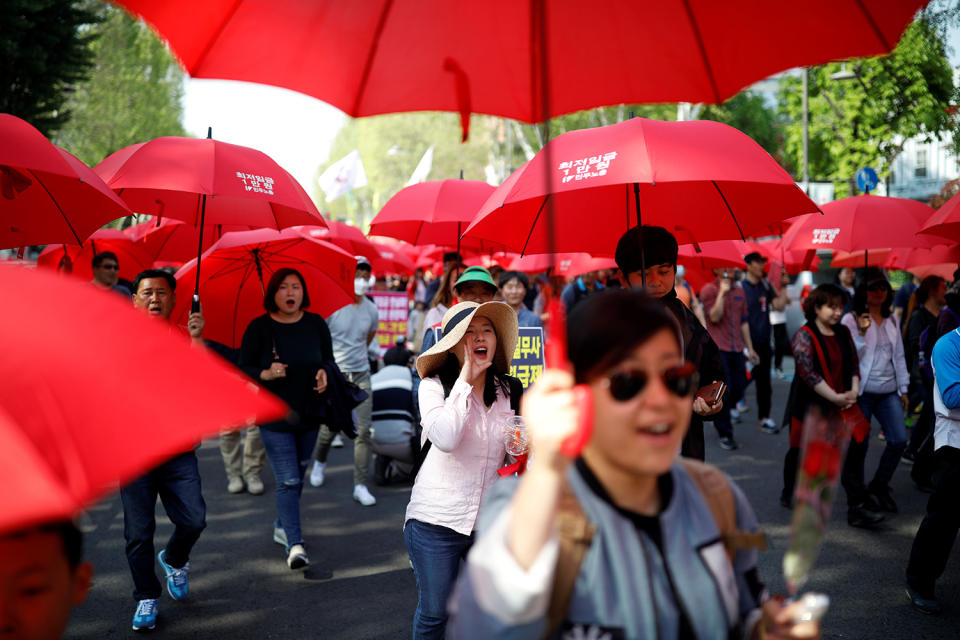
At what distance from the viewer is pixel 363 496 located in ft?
24.8

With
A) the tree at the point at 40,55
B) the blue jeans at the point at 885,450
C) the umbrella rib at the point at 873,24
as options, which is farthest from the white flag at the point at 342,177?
the umbrella rib at the point at 873,24

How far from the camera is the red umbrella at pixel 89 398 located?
46.5 inches

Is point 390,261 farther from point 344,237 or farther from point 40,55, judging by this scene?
point 40,55

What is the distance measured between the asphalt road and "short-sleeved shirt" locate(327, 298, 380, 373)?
1.40 meters

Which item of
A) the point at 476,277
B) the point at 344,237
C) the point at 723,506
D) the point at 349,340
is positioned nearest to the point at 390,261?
the point at 344,237

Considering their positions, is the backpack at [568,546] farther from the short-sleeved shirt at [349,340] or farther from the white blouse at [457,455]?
the short-sleeved shirt at [349,340]

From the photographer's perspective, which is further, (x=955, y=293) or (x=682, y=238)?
(x=955, y=293)

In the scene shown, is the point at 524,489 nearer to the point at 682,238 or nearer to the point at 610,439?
the point at 610,439

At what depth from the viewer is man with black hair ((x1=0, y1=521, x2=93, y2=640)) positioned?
4.96ft

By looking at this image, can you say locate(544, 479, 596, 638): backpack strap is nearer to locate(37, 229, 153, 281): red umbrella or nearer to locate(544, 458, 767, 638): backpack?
locate(544, 458, 767, 638): backpack

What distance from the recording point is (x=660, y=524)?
1670mm

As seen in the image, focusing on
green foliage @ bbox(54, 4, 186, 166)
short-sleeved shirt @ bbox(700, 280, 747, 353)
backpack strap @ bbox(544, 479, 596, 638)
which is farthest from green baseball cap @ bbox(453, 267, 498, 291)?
green foliage @ bbox(54, 4, 186, 166)

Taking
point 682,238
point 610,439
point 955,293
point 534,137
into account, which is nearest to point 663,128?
point 682,238

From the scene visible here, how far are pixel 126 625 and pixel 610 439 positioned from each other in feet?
14.3
